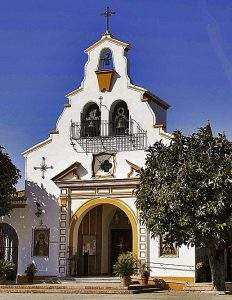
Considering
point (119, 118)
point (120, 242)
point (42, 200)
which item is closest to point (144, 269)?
point (120, 242)

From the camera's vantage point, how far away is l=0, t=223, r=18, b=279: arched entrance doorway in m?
36.5

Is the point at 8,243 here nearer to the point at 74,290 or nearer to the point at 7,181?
the point at 7,181

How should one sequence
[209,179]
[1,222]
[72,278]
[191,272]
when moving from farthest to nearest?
[1,222] < [72,278] < [191,272] < [209,179]

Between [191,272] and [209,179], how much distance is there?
611 cm

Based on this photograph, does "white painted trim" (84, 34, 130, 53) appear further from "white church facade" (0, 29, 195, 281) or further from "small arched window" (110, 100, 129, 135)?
"small arched window" (110, 100, 129, 135)

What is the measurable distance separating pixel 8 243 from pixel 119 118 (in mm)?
9787

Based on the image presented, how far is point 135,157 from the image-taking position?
33500 millimetres

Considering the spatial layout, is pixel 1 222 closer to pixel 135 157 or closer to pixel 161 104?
pixel 135 157

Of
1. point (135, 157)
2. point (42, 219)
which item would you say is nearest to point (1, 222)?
point (42, 219)

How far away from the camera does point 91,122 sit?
114 ft

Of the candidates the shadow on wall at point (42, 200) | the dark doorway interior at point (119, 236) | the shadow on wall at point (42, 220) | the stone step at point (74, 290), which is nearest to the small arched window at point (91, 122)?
the shadow on wall at point (42, 200)

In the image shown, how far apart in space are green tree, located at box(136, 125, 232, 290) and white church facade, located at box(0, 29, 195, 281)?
390 cm

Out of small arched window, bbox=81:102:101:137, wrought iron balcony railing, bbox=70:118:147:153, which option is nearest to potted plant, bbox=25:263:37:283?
wrought iron balcony railing, bbox=70:118:147:153

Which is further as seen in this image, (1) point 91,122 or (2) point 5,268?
(1) point 91,122
